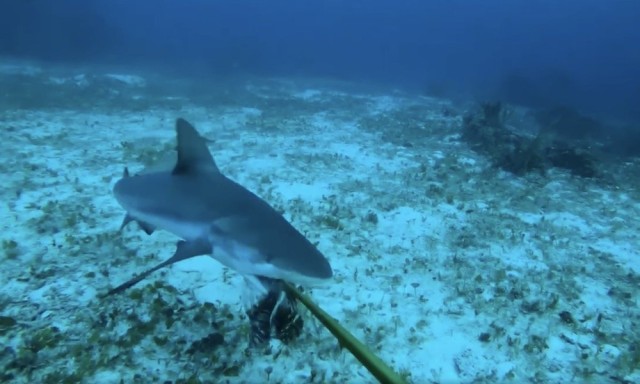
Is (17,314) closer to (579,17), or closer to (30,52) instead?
(30,52)

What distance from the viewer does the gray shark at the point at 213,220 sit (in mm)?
2824

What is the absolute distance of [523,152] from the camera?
37.1 feet

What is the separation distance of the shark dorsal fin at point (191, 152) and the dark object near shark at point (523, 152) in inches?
381

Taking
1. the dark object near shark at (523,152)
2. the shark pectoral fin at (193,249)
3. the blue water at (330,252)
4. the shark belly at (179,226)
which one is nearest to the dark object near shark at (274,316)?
the blue water at (330,252)

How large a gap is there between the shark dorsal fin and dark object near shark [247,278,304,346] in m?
1.17

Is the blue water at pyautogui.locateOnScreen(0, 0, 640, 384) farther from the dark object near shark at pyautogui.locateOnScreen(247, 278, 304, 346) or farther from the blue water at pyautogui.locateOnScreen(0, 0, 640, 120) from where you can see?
the blue water at pyautogui.locateOnScreen(0, 0, 640, 120)

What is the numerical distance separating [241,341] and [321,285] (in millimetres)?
1619

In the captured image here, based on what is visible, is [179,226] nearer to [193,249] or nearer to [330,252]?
[193,249]

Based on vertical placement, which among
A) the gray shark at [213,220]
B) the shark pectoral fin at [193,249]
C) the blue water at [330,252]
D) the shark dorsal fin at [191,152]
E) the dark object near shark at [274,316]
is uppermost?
the shark dorsal fin at [191,152]

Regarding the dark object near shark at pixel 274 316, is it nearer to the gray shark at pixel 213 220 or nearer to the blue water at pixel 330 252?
the blue water at pixel 330 252

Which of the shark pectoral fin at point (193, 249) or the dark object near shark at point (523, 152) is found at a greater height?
the shark pectoral fin at point (193, 249)

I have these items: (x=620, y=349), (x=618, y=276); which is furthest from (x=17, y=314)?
(x=618, y=276)

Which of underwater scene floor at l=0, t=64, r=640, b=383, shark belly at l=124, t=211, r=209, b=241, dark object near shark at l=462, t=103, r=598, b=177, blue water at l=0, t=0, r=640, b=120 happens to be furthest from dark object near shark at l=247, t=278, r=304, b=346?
blue water at l=0, t=0, r=640, b=120

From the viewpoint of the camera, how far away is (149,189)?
143 inches
